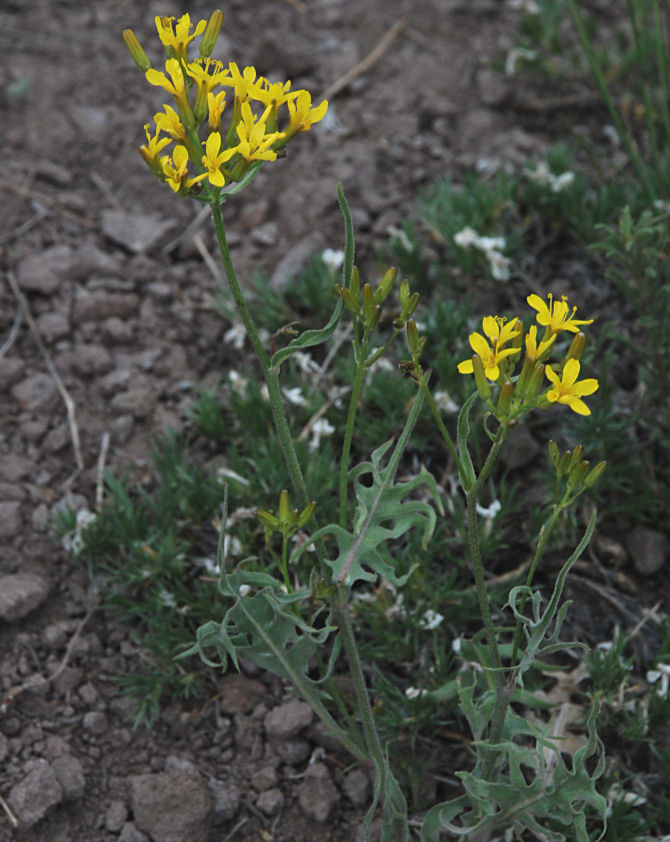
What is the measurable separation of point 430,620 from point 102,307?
1788mm

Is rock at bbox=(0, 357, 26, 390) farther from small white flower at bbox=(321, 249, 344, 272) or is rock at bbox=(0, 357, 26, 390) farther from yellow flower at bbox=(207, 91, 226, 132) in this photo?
yellow flower at bbox=(207, 91, 226, 132)

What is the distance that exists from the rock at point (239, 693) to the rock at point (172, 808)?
0.86 feet

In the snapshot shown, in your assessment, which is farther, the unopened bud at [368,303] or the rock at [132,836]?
the rock at [132,836]

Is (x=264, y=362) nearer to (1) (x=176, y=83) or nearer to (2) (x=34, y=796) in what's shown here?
(1) (x=176, y=83)

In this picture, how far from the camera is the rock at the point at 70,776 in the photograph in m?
2.53

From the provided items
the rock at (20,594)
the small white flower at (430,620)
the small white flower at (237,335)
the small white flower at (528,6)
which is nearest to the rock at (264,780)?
the small white flower at (430,620)

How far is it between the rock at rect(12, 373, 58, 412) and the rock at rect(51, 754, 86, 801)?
131 centimetres

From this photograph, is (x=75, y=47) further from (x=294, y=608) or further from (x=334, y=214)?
(x=294, y=608)

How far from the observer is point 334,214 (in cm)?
403

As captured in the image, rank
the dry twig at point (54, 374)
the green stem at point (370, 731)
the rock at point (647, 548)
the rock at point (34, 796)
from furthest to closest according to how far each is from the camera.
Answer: the dry twig at point (54, 374), the rock at point (647, 548), the rock at point (34, 796), the green stem at point (370, 731)

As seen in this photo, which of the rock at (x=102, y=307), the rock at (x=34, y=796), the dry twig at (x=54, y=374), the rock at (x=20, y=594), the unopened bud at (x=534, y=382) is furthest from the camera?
the rock at (x=102, y=307)

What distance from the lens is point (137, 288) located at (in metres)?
3.82

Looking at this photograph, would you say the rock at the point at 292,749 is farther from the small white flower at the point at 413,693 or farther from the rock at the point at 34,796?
the rock at the point at 34,796

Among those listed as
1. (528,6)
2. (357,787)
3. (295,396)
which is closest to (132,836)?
(357,787)
